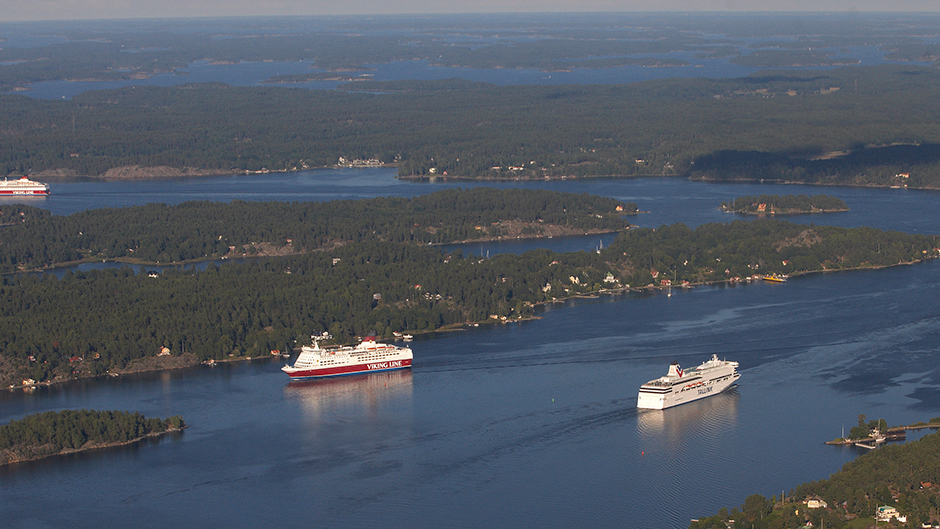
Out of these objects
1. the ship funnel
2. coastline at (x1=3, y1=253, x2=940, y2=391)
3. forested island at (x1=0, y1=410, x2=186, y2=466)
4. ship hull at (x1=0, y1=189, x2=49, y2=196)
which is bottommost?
ship hull at (x1=0, y1=189, x2=49, y2=196)

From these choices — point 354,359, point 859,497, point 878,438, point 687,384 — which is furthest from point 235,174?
point 859,497

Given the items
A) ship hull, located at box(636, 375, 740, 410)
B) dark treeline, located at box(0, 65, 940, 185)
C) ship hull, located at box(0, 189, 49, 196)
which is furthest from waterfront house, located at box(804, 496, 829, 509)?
ship hull, located at box(0, 189, 49, 196)

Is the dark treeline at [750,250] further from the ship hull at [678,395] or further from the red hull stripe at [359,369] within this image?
the ship hull at [678,395]

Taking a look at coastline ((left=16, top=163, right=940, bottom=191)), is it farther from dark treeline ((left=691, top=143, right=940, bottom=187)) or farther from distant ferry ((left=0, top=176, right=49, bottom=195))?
distant ferry ((left=0, top=176, right=49, bottom=195))

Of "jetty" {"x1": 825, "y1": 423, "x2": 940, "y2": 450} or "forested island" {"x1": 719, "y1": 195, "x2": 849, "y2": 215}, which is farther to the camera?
"forested island" {"x1": 719, "y1": 195, "x2": 849, "y2": 215}

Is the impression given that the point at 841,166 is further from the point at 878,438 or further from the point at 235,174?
the point at 878,438

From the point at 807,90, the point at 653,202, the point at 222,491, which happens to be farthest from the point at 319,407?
the point at 807,90

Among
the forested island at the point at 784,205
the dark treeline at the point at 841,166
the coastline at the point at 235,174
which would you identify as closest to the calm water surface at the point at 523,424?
the forested island at the point at 784,205
